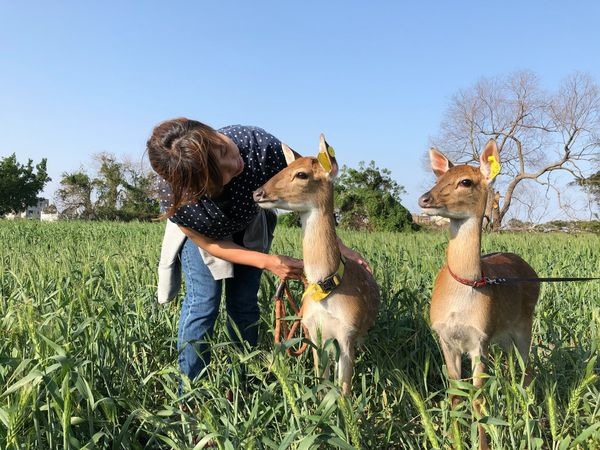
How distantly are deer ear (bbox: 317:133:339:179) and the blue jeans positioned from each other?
2.84 feet

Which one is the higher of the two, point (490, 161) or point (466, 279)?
point (490, 161)

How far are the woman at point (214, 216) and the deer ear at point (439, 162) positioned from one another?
2.14 feet

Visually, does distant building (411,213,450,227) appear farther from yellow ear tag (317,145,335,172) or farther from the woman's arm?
yellow ear tag (317,145,335,172)

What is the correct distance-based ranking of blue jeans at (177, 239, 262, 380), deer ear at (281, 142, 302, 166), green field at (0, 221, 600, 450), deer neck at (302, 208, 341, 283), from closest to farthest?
green field at (0, 221, 600, 450) < deer neck at (302, 208, 341, 283) < deer ear at (281, 142, 302, 166) < blue jeans at (177, 239, 262, 380)

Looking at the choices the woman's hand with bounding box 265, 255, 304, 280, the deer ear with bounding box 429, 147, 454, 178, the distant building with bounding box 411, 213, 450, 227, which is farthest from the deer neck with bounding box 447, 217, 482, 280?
the distant building with bounding box 411, 213, 450, 227

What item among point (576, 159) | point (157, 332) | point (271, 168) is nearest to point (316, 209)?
point (271, 168)

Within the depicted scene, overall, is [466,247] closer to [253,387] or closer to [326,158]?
[326,158]

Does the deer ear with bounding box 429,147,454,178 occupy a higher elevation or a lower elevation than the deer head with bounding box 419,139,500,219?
higher

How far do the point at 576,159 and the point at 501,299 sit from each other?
81.3 feet

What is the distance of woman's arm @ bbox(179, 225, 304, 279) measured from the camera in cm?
249

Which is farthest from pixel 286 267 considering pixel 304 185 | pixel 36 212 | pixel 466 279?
pixel 36 212

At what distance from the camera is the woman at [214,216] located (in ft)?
7.63

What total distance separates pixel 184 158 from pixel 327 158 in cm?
65

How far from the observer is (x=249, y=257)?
8.46 ft
